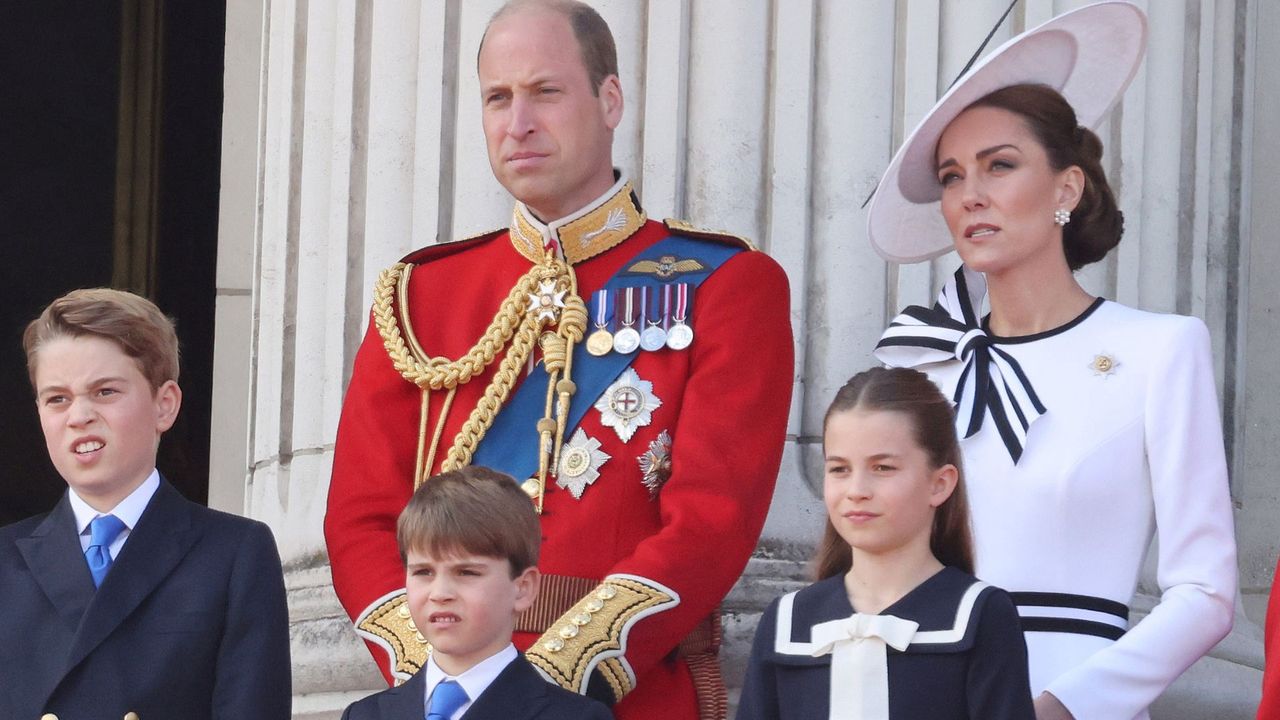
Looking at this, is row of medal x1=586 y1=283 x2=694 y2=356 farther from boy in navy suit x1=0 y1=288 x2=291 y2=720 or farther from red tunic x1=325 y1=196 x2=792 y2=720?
boy in navy suit x1=0 y1=288 x2=291 y2=720

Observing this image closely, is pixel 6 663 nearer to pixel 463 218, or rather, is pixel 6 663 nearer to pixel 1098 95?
pixel 463 218

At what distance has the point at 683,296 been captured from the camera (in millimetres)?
4188

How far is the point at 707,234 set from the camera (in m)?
4.33

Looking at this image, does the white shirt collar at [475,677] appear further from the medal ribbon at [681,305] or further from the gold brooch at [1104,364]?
the gold brooch at [1104,364]

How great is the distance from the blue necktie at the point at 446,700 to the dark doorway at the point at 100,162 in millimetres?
4647

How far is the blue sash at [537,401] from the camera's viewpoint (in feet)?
13.6

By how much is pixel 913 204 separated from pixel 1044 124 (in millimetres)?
376

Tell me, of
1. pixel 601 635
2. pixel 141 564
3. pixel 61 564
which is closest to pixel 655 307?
pixel 601 635

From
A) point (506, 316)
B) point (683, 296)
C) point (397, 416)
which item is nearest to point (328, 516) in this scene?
point (397, 416)

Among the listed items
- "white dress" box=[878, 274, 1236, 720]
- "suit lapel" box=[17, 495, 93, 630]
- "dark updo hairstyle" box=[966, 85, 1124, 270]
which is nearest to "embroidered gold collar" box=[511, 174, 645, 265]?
"dark updo hairstyle" box=[966, 85, 1124, 270]

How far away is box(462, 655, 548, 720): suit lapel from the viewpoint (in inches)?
137

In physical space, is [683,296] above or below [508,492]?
above

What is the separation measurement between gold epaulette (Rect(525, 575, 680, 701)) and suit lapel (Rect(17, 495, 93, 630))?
73cm

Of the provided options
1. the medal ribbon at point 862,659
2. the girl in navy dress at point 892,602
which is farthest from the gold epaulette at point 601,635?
the medal ribbon at point 862,659
